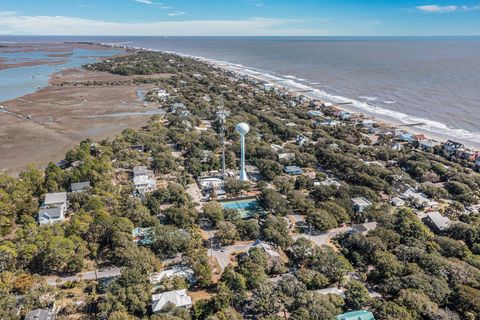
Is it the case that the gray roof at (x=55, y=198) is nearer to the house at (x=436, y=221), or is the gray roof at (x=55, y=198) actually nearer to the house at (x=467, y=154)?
the house at (x=436, y=221)

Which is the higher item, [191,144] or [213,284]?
[191,144]

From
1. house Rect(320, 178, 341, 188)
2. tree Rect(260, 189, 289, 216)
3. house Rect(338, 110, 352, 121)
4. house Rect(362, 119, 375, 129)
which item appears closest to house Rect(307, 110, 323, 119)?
house Rect(338, 110, 352, 121)

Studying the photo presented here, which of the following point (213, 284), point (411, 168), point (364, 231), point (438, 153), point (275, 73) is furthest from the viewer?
point (275, 73)

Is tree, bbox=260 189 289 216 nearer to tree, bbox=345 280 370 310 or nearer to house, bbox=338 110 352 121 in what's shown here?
tree, bbox=345 280 370 310

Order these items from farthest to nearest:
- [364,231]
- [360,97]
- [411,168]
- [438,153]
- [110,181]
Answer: [360,97] → [438,153] → [411,168] → [110,181] → [364,231]

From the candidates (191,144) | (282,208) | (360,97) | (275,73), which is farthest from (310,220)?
(275,73)

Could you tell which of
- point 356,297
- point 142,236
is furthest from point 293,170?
point 356,297

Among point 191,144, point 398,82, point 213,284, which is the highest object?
point 398,82

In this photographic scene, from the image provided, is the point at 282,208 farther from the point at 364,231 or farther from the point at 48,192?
the point at 48,192
